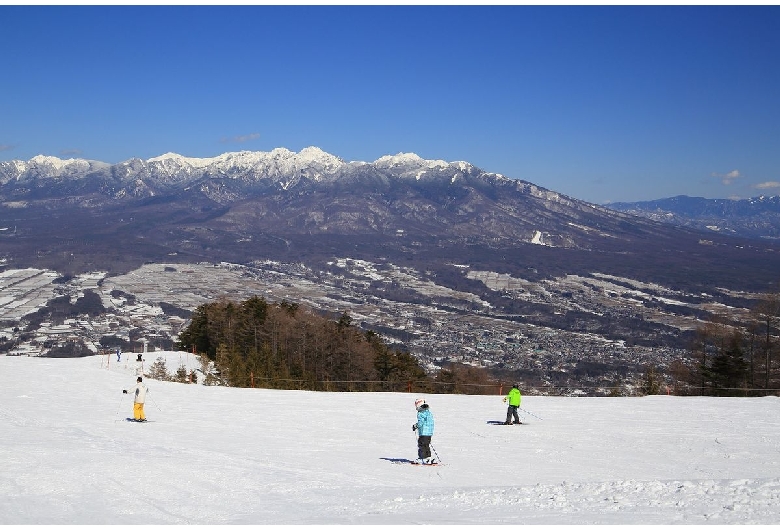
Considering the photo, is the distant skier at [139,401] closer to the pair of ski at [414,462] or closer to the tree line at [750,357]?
the pair of ski at [414,462]

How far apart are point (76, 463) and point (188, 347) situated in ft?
140

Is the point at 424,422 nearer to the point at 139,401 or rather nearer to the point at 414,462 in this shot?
the point at 414,462

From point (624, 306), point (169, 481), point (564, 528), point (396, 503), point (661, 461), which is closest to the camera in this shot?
point (564, 528)

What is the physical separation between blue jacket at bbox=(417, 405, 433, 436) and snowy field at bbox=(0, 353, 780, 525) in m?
0.77

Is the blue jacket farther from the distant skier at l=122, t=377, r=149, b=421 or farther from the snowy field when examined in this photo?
the distant skier at l=122, t=377, r=149, b=421

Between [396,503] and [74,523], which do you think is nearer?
[74,523]

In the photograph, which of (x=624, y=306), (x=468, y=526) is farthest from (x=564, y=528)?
(x=624, y=306)

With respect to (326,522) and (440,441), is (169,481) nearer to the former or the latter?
(326,522)

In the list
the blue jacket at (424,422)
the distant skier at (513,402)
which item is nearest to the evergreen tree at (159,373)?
the distant skier at (513,402)

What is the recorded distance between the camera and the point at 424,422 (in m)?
15.0

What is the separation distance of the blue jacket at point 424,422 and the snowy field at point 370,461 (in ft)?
2.52

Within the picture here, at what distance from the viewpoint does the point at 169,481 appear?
1231cm

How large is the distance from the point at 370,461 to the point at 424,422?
66.8 inches

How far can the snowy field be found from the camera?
10375 millimetres
